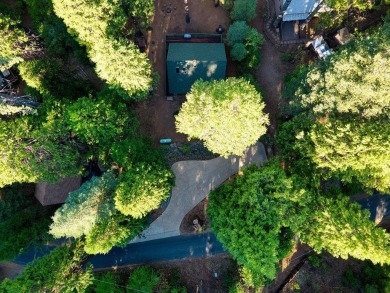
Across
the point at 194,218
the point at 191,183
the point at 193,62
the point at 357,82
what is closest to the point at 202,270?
the point at 194,218

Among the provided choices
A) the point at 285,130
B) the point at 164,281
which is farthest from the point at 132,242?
the point at 285,130

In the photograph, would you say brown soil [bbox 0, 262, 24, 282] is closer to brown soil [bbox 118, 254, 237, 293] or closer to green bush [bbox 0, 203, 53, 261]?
green bush [bbox 0, 203, 53, 261]

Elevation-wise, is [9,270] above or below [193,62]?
below

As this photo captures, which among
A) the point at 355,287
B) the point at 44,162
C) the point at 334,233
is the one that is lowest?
the point at 355,287

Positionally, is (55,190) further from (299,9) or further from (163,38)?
(299,9)

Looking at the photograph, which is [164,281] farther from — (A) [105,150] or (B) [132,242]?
(A) [105,150]

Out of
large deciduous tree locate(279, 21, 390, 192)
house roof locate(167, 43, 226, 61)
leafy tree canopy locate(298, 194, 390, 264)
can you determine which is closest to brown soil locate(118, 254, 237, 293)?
leafy tree canopy locate(298, 194, 390, 264)
